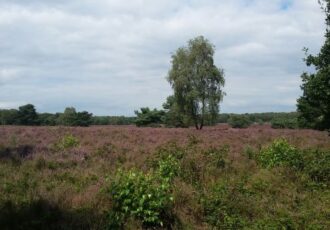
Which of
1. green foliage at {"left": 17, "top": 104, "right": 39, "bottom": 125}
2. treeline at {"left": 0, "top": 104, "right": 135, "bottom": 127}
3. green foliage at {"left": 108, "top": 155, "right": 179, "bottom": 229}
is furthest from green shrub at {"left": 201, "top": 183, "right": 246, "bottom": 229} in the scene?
green foliage at {"left": 17, "top": 104, "right": 39, "bottom": 125}

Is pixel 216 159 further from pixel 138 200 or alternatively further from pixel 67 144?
pixel 67 144

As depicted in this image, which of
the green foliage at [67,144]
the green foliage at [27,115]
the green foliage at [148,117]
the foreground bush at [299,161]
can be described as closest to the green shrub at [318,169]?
the foreground bush at [299,161]

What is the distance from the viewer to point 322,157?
13797mm

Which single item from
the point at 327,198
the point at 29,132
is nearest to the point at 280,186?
the point at 327,198

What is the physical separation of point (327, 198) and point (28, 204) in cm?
683

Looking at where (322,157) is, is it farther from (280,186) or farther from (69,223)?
(69,223)

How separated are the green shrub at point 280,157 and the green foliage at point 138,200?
5759 millimetres

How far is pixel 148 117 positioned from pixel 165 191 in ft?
163

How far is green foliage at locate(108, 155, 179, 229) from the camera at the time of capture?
755 centimetres

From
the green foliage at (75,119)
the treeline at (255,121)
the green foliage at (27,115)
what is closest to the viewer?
the green foliage at (27,115)

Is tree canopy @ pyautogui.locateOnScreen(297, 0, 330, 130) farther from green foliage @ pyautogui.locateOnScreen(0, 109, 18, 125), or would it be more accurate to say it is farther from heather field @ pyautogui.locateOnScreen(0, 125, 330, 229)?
green foliage @ pyautogui.locateOnScreen(0, 109, 18, 125)

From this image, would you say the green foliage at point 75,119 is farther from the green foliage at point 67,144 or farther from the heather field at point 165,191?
the heather field at point 165,191

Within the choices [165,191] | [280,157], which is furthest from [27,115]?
[165,191]

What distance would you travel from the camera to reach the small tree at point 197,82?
46781 millimetres
